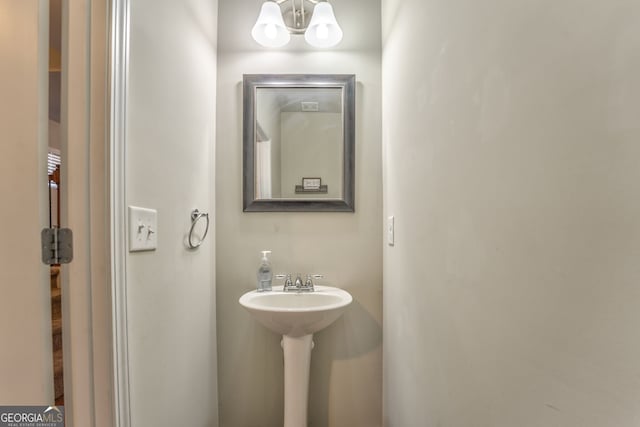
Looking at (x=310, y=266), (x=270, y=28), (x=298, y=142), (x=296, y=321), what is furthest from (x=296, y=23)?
(x=296, y=321)

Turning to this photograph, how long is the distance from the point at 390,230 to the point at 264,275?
0.66m

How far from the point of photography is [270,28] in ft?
4.88

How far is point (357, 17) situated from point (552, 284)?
164cm

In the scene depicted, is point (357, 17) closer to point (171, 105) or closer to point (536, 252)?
point (171, 105)

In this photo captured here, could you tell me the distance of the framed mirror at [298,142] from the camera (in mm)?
1544

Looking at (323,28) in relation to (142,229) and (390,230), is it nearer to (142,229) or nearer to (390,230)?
(390,230)

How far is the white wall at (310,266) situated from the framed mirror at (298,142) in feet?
0.16

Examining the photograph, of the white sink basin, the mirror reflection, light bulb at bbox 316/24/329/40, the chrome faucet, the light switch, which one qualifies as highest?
light bulb at bbox 316/24/329/40

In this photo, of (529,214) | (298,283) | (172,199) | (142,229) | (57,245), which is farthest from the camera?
(298,283)

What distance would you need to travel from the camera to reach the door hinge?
29.7 inches

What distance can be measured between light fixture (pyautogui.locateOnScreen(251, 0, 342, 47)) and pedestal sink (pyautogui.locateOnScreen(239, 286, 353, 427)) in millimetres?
1276

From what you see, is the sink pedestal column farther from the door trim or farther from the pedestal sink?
the door trim
